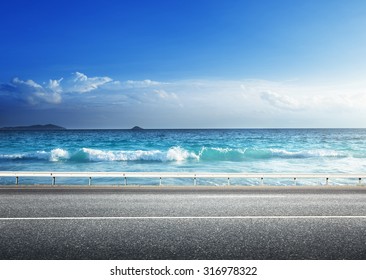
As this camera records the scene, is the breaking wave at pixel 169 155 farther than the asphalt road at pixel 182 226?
Yes

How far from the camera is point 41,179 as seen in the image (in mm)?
19891

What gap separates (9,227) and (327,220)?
265 inches

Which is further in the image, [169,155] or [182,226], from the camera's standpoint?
[169,155]

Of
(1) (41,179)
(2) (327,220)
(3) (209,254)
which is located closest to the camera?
(3) (209,254)

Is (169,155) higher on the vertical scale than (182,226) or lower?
lower

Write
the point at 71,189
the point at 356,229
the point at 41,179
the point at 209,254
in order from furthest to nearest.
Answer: the point at 41,179
the point at 71,189
the point at 356,229
the point at 209,254

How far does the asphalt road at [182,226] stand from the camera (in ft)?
16.4

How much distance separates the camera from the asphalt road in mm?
4992

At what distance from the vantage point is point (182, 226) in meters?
6.49

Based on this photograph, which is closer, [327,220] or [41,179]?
[327,220]

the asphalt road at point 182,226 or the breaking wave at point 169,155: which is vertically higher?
the asphalt road at point 182,226
